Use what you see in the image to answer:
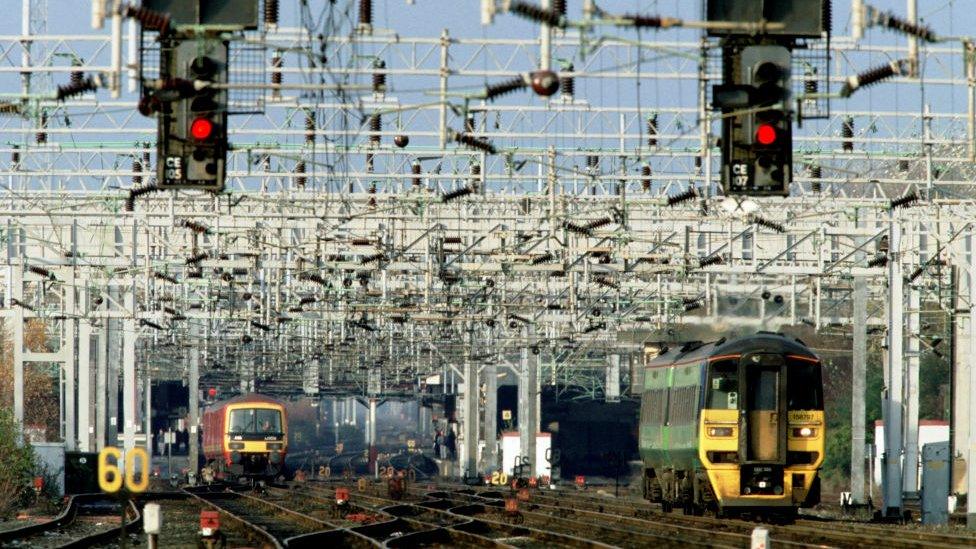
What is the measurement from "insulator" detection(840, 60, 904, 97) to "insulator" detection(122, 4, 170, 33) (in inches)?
279

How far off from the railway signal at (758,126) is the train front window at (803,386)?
12.6 metres

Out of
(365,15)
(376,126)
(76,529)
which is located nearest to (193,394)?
(376,126)

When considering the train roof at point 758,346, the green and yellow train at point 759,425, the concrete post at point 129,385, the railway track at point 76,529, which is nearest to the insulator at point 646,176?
the train roof at point 758,346

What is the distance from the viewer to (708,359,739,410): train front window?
97.8ft

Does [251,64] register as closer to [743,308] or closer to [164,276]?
[164,276]

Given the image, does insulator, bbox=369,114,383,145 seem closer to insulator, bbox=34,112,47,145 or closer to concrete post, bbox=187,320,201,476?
insulator, bbox=34,112,47,145

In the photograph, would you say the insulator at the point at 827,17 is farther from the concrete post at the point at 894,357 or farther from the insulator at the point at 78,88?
the concrete post at the point at 894,357

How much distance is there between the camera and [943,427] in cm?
5391

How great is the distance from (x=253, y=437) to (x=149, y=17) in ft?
152

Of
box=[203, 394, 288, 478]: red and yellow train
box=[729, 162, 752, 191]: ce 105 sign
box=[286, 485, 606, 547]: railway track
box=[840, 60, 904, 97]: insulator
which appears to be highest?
box=[840, 60, 904, 97]: insulator

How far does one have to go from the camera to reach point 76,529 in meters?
32.3

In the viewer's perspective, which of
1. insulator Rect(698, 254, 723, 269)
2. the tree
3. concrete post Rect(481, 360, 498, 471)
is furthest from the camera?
the tree

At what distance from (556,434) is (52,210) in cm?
6677

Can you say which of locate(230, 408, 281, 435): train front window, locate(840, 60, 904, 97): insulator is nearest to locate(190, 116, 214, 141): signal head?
locate(840, 60, 904, 97): insulator
